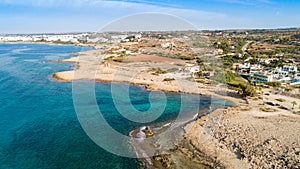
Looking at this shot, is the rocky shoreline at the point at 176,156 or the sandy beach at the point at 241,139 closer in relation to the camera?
the rocky shoreline at the point at 176,156

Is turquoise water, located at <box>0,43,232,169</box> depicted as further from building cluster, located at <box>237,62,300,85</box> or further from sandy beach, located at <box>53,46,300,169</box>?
building cluster, located at <box>237,62,300,85</box>

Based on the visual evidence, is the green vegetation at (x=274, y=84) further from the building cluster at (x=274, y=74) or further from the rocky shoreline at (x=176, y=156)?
the rocky shoreline at (x=176, y=156)

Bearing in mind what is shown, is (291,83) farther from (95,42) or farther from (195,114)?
(95,42)

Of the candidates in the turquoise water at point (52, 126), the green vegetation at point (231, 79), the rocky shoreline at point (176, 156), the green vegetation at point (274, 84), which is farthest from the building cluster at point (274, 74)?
the rocky shoreline at point (176, 156)

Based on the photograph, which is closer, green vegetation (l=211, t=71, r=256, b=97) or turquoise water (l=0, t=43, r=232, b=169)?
turquoise water (l=0, t=43, r=232, b=169)

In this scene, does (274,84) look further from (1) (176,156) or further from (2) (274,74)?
(1) (176,156)

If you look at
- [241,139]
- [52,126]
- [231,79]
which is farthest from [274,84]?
[52,126]

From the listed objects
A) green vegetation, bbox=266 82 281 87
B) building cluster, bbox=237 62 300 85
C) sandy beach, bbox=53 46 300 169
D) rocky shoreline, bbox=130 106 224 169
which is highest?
building cluster, bbox=237 62 300 85

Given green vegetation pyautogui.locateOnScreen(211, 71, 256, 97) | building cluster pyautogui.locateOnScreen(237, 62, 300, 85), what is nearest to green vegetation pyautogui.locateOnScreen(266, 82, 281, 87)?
building cluster pyautogui.locateOnScreen(237, 62, 300, 85)
